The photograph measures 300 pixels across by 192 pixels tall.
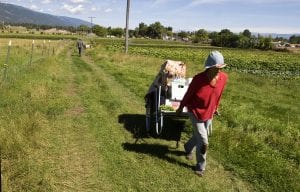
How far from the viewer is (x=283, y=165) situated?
283 inches

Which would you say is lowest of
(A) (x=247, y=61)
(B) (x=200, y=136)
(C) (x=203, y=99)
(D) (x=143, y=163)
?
(A) (x=247, y=61)

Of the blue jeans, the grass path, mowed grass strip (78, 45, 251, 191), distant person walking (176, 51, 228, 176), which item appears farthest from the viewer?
the blue jeans

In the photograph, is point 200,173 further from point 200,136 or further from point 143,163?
point 143,163

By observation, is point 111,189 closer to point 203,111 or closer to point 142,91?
point 203,111

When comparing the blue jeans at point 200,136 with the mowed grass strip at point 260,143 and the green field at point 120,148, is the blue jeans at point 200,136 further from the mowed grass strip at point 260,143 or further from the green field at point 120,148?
the mowed grass strip at point 260,143

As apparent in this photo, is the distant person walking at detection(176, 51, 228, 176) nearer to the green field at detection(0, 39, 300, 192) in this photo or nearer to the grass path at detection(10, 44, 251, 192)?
the grass path at detection(10, 44, 251, 192)

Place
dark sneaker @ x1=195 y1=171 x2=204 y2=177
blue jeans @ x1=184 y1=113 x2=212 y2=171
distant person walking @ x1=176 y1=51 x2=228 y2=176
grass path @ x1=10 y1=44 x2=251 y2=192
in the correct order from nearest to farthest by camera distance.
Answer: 1. grass path @ x1=10 y1=44 x2=251 y2=192
2. distant person walking @ x1=176 y1=51 x2=228 y2=176
3. blue jeans @ x1=184 y1=113 x2=212 y2=171
4. dark sneaker @ x1=195 y1=171 x2=204 y2=177

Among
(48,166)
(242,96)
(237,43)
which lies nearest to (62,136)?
(48,166)

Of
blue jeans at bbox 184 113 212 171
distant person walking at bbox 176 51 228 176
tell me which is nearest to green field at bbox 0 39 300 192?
blue jeans at bbox 184 113 212 171

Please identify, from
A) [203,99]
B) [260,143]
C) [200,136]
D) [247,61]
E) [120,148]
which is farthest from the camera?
[247,61]

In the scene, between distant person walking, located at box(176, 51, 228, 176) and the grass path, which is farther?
distant person walking, located at box(176, 51, 228, 176)

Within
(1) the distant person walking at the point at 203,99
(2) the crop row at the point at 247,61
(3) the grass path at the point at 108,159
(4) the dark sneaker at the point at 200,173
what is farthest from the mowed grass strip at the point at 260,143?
(2) the crop row at the point at 247,61

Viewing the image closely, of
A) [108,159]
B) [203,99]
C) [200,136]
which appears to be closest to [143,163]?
[108,159]

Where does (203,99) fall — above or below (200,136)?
above
